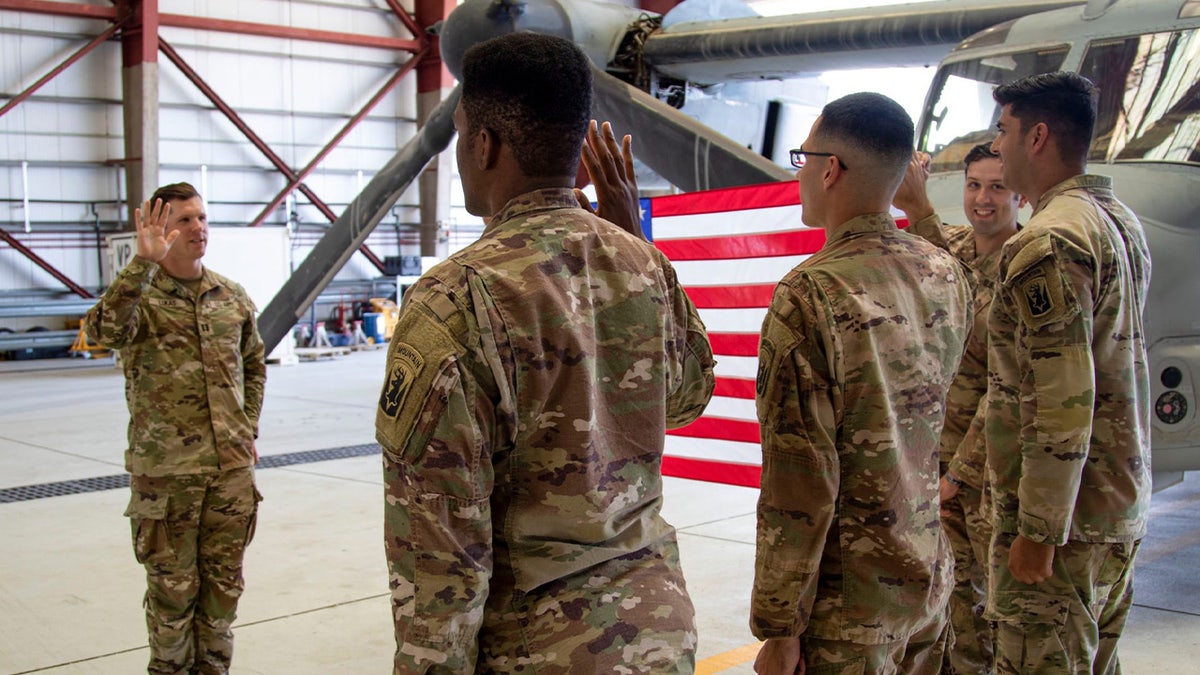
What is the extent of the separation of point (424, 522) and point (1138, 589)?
441 cm

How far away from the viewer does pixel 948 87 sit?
227 inches

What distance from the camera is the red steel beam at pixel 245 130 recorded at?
1816 cm

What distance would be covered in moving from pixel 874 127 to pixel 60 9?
706 inches

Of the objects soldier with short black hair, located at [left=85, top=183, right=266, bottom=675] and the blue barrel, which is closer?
soldier with short black hair, located at [left=85, top=183, right=266, bottom=675]

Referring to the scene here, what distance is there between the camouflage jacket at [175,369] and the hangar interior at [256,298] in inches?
39.4

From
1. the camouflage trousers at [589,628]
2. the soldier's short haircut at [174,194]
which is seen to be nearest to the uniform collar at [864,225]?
the camouflage trousers at [589,628]

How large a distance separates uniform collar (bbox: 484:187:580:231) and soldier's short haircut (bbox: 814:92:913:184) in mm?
828

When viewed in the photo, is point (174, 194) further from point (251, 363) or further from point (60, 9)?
point (60, 9)

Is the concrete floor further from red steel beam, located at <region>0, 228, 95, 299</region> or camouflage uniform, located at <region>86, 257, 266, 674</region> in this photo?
red steel beam, located at <region>0, 228, 95, 299</region>

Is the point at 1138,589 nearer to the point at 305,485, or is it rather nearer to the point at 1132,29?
the point at 1132,29

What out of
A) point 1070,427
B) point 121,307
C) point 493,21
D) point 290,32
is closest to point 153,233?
point 121,307

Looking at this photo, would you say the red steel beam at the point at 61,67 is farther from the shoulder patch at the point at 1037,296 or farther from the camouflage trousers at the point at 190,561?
the shoulder patch at the point at 1037,296

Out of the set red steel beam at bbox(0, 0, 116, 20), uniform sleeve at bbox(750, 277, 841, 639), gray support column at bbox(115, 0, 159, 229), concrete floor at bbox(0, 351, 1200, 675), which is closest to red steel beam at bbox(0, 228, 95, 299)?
gray support column at bbox(115, 0, 159, 229)

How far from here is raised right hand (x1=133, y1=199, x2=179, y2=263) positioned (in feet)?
11.7
